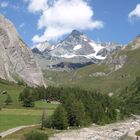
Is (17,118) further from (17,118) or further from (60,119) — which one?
(60,119)

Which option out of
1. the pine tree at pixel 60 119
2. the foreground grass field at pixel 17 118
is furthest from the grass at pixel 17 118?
the pine tree at pixel 60 119

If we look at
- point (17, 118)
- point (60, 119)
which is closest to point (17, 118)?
point (17, 118)

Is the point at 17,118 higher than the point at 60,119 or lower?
higher

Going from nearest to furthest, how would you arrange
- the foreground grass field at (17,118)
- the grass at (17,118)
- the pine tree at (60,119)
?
the pine tree at (60,119)
the foreground grass field at (17,118)
the grass at (17,118)

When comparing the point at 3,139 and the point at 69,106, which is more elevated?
the point at 69,106

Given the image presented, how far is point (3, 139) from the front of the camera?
349 ft

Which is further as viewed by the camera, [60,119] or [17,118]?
[17,118]

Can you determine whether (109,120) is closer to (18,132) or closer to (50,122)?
(50,122)

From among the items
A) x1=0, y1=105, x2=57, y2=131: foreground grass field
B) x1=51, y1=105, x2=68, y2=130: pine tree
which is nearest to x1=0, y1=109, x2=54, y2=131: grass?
x1=0, y1=105, x2=57, y2=131: foreground grass field

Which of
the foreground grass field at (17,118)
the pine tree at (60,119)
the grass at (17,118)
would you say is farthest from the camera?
the grass at (17,118)

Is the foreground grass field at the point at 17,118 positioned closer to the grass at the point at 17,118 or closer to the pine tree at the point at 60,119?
the grass at the point at 17,118

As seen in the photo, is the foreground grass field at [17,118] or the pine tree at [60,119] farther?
the foreground grass field at [17,118]

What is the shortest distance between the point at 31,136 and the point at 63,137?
2513cm

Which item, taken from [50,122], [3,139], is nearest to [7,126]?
[50,122]
